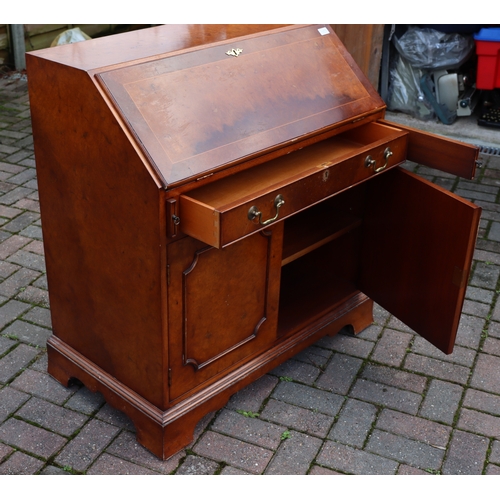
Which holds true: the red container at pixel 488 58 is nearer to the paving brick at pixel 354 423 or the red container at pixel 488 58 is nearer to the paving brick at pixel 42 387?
the paving brick at pixel 354 423

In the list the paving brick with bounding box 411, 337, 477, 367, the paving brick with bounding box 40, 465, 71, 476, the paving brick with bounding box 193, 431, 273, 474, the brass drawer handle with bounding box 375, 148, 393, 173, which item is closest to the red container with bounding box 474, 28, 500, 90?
the paving brick with bounding box 411, 337, 477, 367

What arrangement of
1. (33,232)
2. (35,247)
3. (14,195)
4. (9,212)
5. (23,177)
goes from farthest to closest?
(23,177)
(14,195)
(9,212)
(33,232)
(35,247)

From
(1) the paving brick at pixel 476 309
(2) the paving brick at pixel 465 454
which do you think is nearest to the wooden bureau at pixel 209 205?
(2) the paving brick at pixel 465 454

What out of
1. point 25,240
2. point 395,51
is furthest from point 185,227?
point 395,51

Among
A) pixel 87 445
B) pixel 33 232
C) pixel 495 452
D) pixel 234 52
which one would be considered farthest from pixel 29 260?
pixel 495 452

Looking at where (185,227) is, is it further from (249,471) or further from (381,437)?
(381,437)

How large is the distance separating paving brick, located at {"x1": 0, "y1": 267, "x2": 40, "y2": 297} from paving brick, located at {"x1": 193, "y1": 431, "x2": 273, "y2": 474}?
1538 mm

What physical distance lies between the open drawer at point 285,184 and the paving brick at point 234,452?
99 cm

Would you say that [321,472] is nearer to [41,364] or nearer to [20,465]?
[20,465]

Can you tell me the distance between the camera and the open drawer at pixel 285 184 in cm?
232

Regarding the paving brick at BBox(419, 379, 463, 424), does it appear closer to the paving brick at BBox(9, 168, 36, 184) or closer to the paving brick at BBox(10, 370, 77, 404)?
the paving brick at BBox(10, 370, 77, 404)

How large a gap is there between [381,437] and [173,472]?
87 centimetres

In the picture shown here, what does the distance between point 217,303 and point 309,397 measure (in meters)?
0.74

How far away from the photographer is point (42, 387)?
323cm
